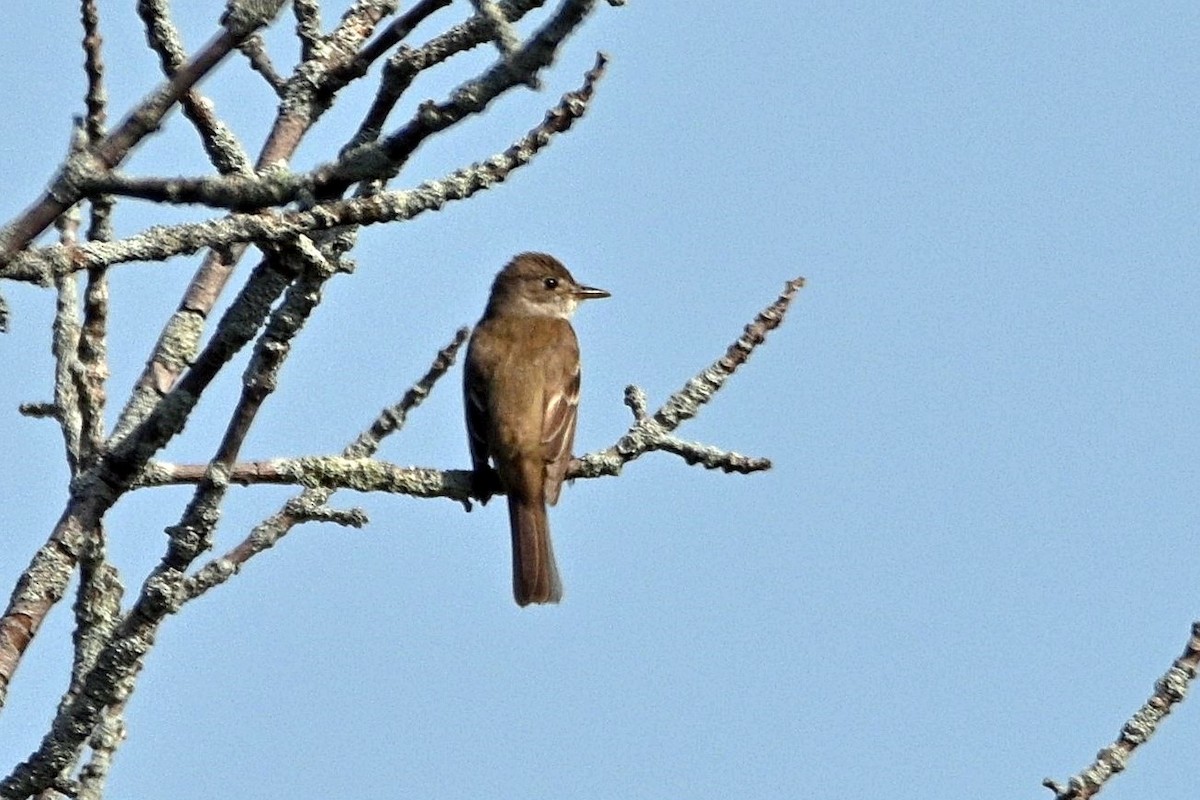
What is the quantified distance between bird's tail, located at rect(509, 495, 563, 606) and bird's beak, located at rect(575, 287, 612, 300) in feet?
7.87

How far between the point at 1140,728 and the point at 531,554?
474cm

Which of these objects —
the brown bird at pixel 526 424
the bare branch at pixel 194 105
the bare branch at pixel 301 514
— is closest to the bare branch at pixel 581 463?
the bare branch at pixel 301 514

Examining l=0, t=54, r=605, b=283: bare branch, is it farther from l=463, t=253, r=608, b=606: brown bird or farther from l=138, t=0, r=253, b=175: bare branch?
l=463, t=253, r=608, b=606: brown bird

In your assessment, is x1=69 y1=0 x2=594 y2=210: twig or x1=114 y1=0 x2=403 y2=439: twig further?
x1=114 y1=0 x2=403 y2=439: twig

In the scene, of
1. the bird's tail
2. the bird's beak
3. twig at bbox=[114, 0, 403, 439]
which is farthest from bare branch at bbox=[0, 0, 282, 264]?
the bird's beak

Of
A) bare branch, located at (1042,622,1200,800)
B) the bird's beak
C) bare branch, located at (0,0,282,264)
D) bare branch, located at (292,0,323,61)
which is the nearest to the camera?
bare branch, located at (0,0,282,264)

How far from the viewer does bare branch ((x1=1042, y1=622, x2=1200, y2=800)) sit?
4.39m

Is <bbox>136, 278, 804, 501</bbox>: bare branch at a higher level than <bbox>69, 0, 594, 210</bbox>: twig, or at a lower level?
higher

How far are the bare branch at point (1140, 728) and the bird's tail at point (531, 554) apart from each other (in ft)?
15.0

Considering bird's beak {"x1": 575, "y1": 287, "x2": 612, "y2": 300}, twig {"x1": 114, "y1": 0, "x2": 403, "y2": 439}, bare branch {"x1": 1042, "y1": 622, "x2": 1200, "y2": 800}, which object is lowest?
bare branch {"x1": 1042, "y1": 622, "x2": 1200, "y2": 800}

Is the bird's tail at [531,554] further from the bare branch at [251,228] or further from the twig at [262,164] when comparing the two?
the bare branch at [251,228]

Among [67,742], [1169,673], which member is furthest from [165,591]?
[1169,673]

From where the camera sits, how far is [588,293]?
1120 cm

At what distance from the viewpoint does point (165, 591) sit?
4.76 metres
